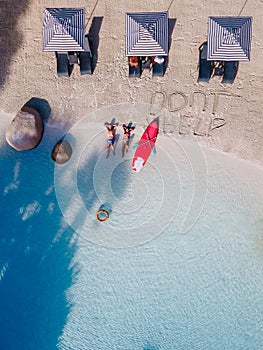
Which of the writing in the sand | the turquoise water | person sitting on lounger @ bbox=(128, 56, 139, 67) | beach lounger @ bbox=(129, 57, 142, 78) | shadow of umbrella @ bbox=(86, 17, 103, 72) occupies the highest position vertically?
shadow of umbrella @ bbox=(86, 17, 103, 72)

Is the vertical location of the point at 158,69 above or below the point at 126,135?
above

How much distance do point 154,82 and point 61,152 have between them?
3.51m

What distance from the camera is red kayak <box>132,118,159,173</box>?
1039 centimetres

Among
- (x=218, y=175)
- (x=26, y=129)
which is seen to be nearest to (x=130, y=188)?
(x=218, y=175)

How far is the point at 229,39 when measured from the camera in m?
8.91

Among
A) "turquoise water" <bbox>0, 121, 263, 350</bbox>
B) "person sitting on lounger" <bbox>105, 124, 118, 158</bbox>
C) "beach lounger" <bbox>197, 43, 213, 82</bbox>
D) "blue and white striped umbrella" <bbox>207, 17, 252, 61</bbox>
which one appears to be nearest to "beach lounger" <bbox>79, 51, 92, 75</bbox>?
"person sitting on lounger" <bbox>105, 124, 118, 158</bbox>

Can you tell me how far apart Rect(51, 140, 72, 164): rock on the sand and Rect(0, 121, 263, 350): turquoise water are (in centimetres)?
25

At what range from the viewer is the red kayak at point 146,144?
10391 millimetres

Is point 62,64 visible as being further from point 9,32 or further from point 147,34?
point 147,34

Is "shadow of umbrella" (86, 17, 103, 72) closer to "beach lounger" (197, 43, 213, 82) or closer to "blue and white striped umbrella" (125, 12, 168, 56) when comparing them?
"blue and white striped umbrella" (125, 12, 168, 56)

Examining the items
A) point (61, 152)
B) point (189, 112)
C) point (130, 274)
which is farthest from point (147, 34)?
point (130, 274)

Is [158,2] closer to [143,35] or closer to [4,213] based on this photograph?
[143,35]

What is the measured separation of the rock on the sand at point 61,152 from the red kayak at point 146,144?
2.05 meters

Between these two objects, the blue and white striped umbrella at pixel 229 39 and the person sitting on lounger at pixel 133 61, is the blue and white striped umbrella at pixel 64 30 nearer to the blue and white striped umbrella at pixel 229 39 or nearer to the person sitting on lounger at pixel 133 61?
the person sitting on lounger at pixel 133 61
